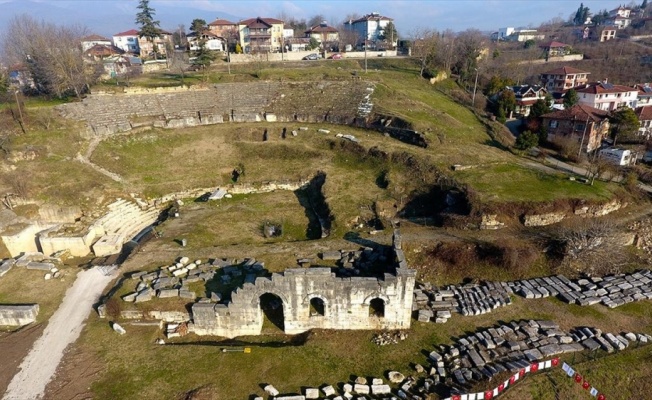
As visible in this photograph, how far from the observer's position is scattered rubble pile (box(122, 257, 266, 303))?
21578 mm

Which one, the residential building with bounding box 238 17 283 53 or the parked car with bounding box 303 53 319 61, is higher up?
the residential building with bounding box 238 17 283 53

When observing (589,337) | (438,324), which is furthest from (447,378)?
(589,337)

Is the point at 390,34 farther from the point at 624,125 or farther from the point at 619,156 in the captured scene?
the point at 619,156

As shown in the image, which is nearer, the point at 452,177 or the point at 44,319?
the point at 44,319

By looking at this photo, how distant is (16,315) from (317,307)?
15.8 meters

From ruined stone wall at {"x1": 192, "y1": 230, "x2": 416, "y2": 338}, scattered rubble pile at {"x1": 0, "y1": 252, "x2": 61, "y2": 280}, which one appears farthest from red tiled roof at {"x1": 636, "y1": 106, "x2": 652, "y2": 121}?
scattered rubble pile at {"x1": 0, "y1": 252, "x2": 61, "y2": 280}

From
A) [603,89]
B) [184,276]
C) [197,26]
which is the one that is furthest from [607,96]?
[197,26]

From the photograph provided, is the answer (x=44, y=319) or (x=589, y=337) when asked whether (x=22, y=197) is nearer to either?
(x=44, y=319)

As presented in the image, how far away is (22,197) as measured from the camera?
32031 mm

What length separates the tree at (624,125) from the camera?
4566 centimetres

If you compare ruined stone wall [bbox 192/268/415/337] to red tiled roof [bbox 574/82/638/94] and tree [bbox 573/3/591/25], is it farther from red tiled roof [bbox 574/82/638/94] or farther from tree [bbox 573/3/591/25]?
tree [bbox 573/3/591/25]

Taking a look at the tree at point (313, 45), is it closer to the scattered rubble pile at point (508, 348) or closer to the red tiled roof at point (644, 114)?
the red tiled roof at point (644, 114)

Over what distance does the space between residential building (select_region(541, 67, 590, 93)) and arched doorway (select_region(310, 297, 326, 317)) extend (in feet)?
229

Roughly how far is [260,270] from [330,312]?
541cm
